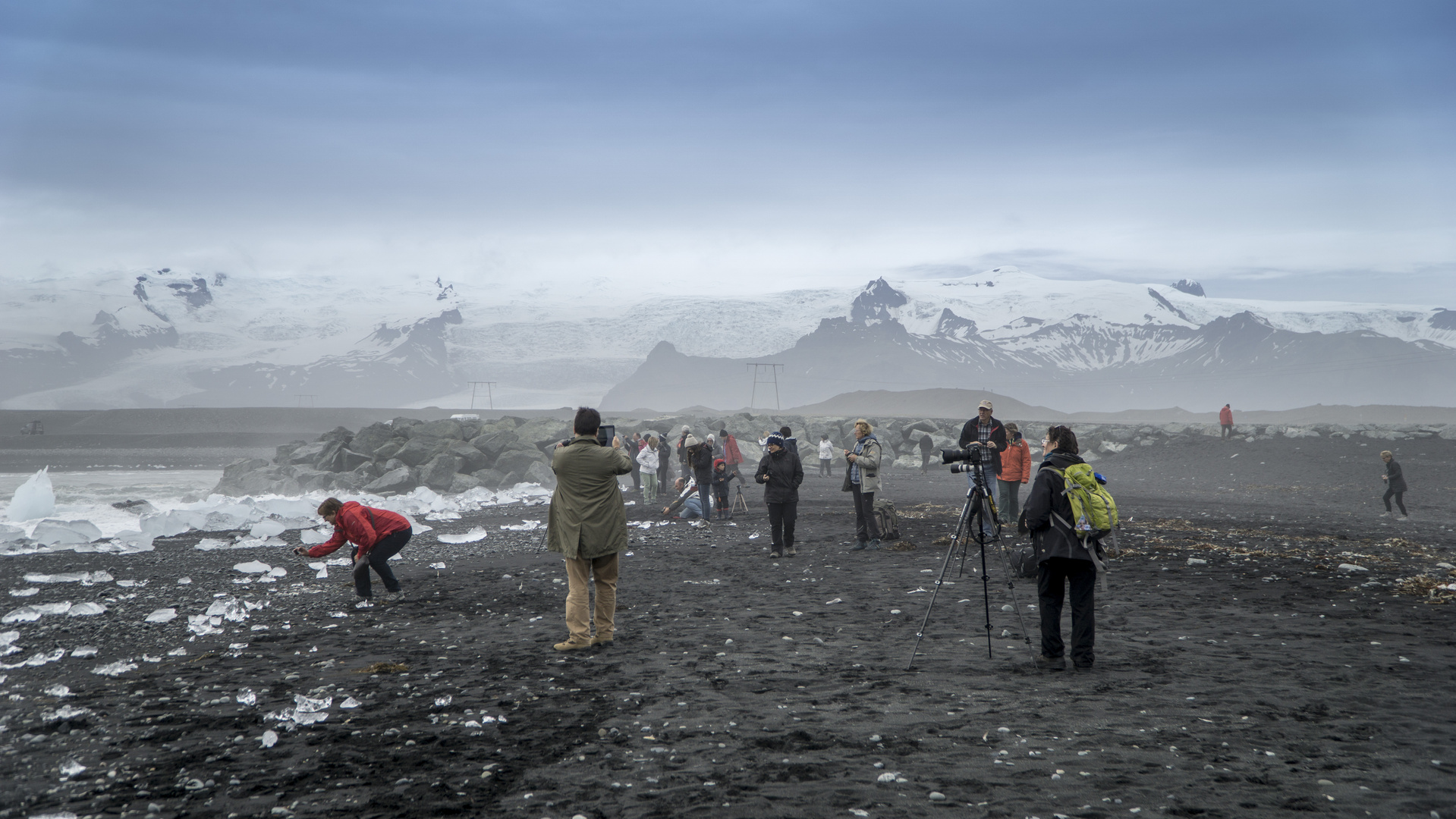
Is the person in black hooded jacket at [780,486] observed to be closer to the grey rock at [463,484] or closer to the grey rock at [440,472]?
the grey rock at [463,484]

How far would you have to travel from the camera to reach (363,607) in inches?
397

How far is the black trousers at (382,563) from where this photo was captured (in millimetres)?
10250

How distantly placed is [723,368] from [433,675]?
6925 inches

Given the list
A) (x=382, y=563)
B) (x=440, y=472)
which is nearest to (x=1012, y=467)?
(x=382, y=563)

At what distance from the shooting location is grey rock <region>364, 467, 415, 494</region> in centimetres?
3094

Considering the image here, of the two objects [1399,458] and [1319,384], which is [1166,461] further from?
[1319,384]

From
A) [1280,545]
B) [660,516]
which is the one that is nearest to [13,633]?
[660,516]

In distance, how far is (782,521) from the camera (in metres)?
13.5

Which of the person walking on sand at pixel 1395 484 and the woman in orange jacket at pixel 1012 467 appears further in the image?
the person walking on sand at pixel 1395 484

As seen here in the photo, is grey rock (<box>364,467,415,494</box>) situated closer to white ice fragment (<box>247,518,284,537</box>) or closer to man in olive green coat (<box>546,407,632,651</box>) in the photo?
white ice fragment (<box>247,518,284,537</box>)

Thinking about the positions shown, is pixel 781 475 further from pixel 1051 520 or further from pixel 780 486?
pixel 1051 520

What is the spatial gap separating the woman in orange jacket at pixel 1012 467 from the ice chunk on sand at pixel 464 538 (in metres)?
9.12

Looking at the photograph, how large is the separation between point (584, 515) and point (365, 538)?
370cm

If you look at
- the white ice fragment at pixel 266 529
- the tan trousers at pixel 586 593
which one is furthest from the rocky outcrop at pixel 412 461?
the tan trousers at pixel 586 593
